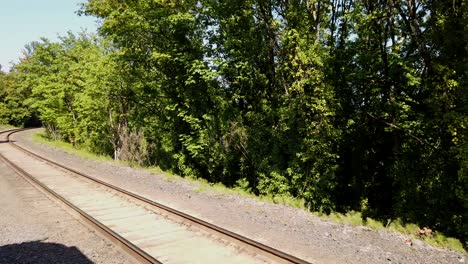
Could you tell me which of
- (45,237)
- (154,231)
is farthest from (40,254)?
(154,231)

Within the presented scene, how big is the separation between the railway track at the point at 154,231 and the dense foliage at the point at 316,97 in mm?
5767

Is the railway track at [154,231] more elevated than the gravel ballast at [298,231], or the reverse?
the gravel ballast at [298,231]

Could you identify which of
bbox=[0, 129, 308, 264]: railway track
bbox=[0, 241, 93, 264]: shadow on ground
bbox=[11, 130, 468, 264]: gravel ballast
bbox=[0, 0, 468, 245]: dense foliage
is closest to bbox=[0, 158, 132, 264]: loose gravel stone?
bbox=[0, 241, 93, 264]: shadow on ground

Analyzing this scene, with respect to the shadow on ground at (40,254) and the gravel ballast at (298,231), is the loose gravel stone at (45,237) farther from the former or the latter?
the gravel ballast at (298,231)

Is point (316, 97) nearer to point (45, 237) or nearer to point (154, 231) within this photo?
point (154, 231)

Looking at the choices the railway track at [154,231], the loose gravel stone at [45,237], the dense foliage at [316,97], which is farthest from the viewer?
the dense foliage at [316,97]

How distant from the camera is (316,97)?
1363cm

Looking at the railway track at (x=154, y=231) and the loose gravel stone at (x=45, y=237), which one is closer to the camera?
the railway track at (x=154, y=231)

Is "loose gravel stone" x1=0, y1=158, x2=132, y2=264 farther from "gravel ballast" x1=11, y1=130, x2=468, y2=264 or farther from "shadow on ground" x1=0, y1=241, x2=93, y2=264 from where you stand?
"gravel ballast" x1=11, y1=130, x2=468, y2=264

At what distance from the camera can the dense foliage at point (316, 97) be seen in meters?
11.4

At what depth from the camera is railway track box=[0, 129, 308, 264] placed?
287 inches

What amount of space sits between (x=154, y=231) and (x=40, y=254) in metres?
2.40

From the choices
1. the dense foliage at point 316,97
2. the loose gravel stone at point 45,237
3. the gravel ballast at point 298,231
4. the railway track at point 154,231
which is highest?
the dense foliage at point 316,97

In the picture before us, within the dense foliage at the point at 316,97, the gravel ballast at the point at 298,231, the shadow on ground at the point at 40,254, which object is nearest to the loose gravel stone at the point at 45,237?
the shadow on ground at the point at 40,254
